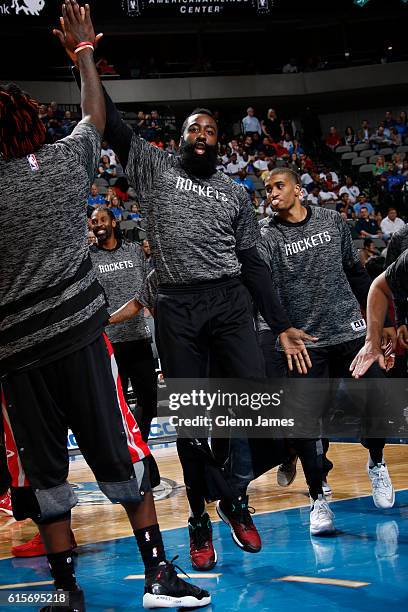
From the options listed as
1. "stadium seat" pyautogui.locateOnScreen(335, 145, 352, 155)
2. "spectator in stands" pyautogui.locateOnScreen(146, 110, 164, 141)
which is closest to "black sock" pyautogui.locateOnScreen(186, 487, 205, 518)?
"spectator in stands" pyautogui.locateOnScreen(146, 110, 164, 141)

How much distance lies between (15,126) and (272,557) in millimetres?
2345

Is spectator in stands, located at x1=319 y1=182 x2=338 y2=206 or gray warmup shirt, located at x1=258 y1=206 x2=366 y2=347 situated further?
spectator in stands, located at x1=319 y1=182 x2=338 y2=206

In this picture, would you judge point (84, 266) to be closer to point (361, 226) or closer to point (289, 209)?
point (289, 209)

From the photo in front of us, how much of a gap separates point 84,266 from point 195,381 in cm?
111

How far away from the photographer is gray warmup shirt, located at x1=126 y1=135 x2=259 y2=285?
3.94 meters

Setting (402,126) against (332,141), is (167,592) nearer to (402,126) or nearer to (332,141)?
(402,126)

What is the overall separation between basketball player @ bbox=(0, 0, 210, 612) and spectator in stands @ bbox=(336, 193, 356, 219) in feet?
49.3

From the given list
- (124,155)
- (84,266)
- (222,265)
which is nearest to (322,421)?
(222,265)

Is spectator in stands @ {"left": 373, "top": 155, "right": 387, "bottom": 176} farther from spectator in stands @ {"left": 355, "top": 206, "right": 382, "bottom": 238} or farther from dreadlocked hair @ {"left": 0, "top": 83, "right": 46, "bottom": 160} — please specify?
dreadlocked hair @ {"left": 0, "top": 83, "right": 46, "bottom": 160}

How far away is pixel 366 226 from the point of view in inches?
636

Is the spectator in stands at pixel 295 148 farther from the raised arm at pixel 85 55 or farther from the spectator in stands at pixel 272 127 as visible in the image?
the raised arm at pixel 85 55

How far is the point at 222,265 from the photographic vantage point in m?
3.98

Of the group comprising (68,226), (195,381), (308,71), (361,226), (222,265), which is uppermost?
(308,71)

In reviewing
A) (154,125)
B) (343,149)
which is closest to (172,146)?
(154,125)
